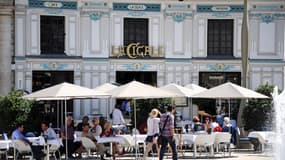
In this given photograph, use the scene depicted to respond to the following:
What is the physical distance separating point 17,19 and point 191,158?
1468 centimetres

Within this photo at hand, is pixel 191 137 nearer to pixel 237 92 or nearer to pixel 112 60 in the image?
pixel 237 92

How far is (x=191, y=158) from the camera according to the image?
805 inches

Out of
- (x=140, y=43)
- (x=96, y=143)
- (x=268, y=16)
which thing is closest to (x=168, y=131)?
(x=96, y=143)

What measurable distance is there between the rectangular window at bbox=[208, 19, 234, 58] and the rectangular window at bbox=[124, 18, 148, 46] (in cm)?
351

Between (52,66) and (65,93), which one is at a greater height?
(52,66)

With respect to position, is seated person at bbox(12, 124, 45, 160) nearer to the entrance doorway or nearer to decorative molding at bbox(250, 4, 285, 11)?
the entrance doorway

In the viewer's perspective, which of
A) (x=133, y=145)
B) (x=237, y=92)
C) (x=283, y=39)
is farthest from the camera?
(x=283, y=39)

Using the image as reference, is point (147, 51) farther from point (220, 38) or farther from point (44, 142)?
point (44, 142)

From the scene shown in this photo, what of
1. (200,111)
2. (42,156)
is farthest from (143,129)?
(200,111)

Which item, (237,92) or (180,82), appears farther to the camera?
(180,82)

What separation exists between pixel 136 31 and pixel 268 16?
279 inches

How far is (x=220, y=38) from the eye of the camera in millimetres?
33844

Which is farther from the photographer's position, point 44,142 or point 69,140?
point 69,140

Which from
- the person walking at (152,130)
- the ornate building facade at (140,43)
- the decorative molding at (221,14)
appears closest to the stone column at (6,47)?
the ornate building facade at (140,43)
